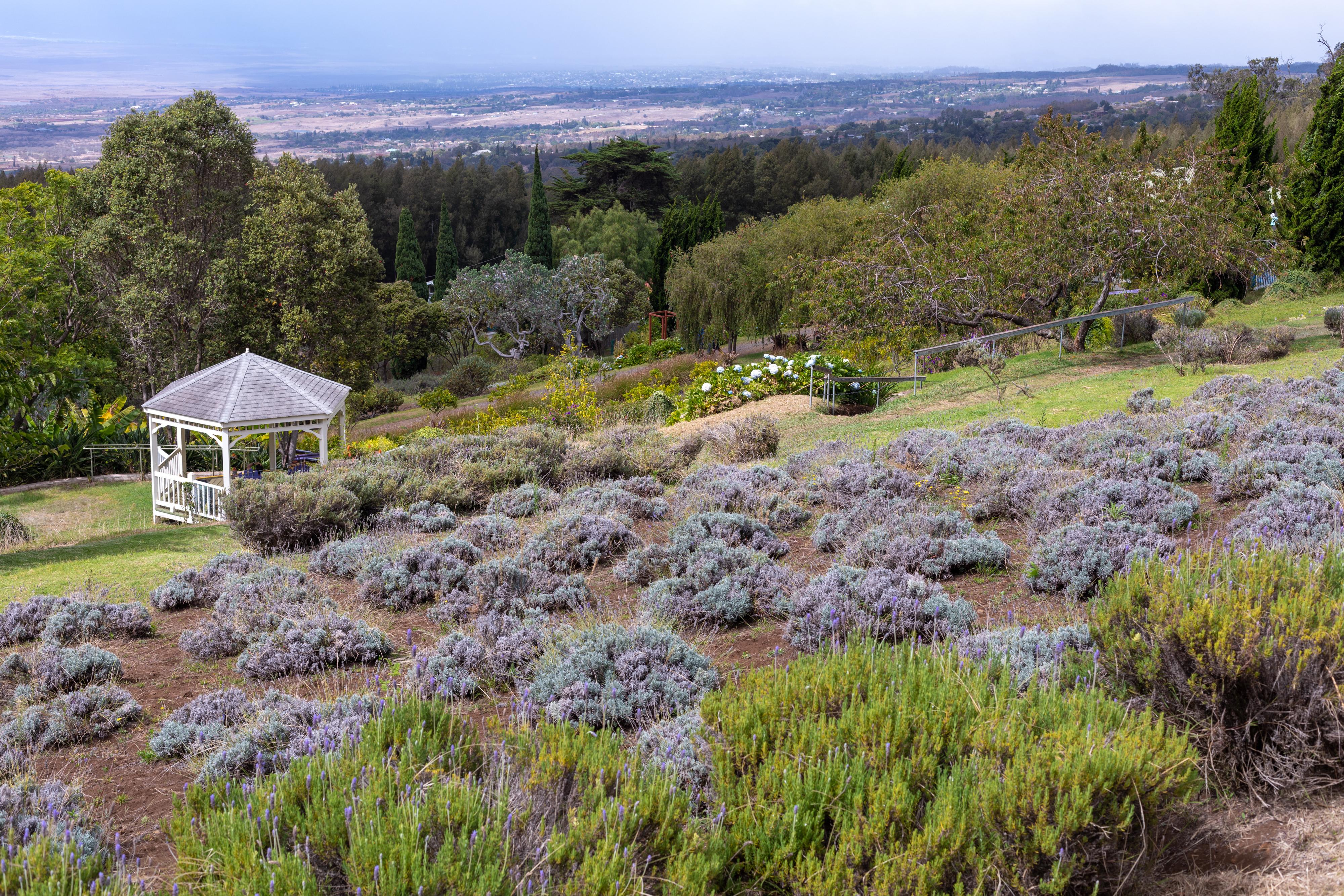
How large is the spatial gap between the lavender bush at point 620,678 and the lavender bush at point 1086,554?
79.7 inches

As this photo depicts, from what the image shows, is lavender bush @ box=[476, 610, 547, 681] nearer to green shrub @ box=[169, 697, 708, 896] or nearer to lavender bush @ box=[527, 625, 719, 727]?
lavender bush @ box=[527, 625, 719, 727]

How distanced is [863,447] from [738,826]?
747 centimetres

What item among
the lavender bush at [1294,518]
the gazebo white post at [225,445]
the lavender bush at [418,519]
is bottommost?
the gazebo white post at [225,445]

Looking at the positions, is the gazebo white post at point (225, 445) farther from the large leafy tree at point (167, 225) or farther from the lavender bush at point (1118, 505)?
the lavender bush at point (1118, 505)

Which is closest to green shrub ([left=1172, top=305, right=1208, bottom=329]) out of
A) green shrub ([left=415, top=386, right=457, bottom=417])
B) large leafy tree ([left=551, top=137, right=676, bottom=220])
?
green shrub ([left=415, top=386, right=457, bottom=417])

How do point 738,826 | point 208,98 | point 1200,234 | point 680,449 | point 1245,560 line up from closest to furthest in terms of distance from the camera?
point 738,826
point 1245,560
point 680,449
point 1200,234
point 208,98

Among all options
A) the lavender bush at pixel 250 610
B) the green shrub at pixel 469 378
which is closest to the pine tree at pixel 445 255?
the green shrub at pixel 469 378

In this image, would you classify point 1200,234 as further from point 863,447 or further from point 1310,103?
point 1310,103

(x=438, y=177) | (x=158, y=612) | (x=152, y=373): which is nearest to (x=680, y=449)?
(x=158, y=612)

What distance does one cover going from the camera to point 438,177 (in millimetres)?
73938

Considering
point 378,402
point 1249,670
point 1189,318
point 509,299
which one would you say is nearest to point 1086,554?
point 1249,670

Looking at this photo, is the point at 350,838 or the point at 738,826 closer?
the point at 350,838

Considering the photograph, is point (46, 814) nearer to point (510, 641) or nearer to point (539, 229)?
point (510, 641)

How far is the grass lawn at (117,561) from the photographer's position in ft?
24.6
